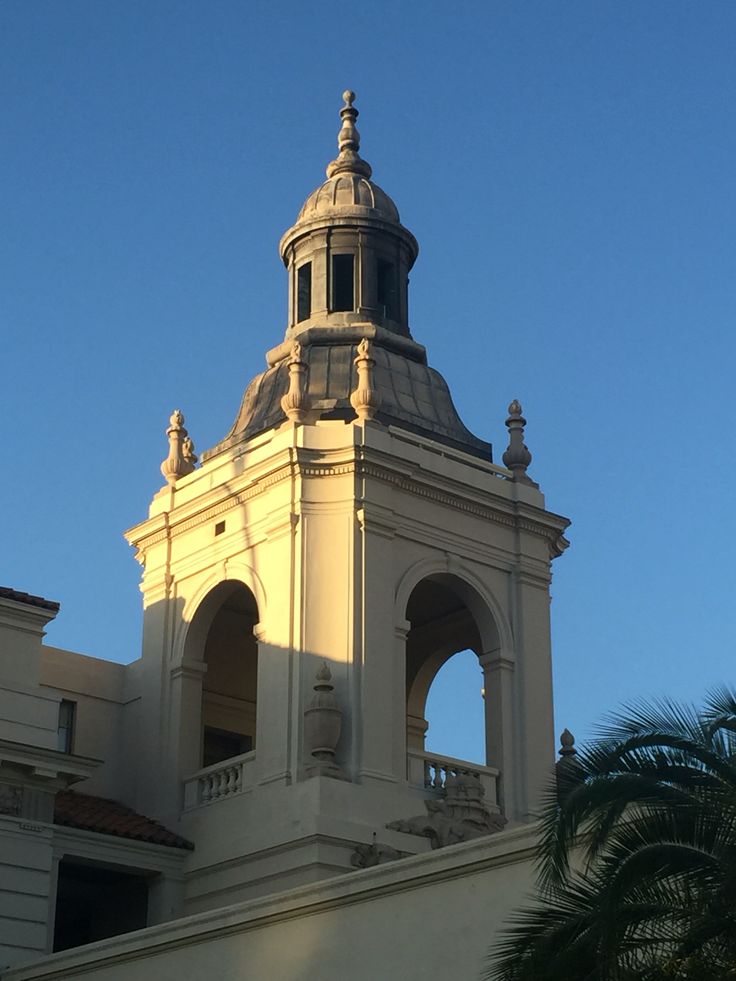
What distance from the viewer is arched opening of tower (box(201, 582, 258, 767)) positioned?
126 ft

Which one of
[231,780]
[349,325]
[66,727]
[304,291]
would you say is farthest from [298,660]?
[304,291]

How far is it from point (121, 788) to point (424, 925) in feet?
46.8

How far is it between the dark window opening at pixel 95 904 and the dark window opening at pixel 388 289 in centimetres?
1303

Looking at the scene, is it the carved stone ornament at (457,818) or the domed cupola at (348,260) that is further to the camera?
the domed cupola at (348,260)

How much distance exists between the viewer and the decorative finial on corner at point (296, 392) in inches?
1406

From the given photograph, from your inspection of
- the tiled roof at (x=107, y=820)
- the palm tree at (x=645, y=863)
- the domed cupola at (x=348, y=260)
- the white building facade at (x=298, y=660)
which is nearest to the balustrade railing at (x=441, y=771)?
the white building facade at (x=298, y=660)

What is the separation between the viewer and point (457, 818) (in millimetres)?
33469

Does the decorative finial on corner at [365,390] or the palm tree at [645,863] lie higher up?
the decorative finial on corner at [365,390]

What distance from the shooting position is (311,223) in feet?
131

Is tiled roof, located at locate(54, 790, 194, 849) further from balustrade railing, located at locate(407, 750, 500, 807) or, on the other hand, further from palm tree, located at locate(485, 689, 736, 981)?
palm tree, located at locate(485, 689, 736, 981)

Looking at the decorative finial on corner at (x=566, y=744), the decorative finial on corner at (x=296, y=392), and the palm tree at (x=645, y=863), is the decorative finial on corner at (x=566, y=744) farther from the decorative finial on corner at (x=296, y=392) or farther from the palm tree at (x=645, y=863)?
the palm tree at (x=645, y=863)

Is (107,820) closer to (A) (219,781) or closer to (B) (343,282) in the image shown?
(A) (219,781)

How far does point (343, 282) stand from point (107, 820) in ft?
41.4

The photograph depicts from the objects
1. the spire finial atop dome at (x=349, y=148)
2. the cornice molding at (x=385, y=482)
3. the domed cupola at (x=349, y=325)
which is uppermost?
the spire finial atop dome at (x=349, y=148)
